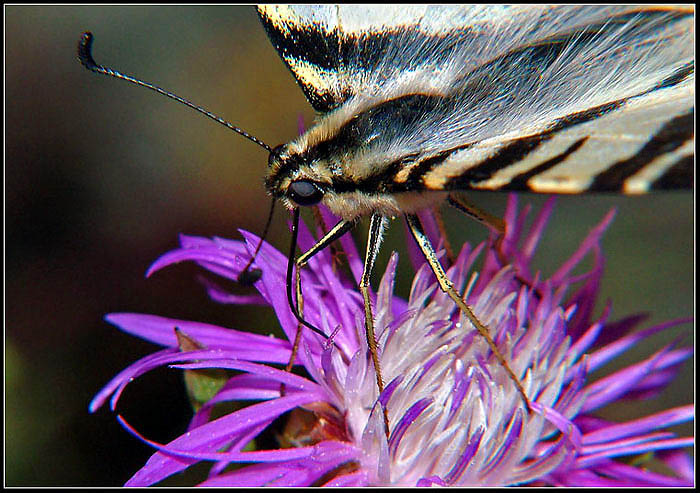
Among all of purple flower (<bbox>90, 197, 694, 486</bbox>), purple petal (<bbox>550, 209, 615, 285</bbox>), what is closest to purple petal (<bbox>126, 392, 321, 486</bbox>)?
Answer: purple flower (<bbox>90, 197, 694, 486</bbox>)

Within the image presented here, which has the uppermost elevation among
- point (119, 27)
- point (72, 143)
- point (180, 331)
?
point (119, 27)

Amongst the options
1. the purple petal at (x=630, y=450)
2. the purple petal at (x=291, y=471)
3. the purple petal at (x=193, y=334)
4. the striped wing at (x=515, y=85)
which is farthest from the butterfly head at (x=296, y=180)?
the purple petal at (x=630, y=450)

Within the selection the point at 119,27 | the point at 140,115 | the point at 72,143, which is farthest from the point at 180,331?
the point at 119,27

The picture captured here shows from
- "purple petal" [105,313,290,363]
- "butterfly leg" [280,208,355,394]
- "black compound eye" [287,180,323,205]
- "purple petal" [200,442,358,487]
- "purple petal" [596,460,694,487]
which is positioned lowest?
"purple petal" [200,442,358,487]

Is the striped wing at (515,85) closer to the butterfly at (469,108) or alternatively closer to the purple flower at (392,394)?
the butterfly at (469,108)

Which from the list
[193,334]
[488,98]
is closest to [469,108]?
[488,98]

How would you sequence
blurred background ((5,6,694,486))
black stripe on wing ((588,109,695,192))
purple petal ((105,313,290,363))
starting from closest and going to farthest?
black stripe on wing ((588,109,695,192)) → purple petal ((105,313,290,363)) → blurred background ((5,6,694,486))

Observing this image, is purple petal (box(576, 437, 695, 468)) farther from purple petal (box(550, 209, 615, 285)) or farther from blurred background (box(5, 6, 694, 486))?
blurred background (box(5, 6, 694, 486))

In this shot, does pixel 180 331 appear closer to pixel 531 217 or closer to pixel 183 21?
pixel 183 21
